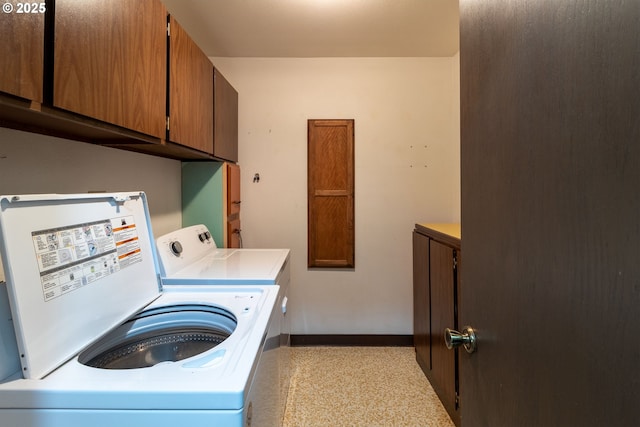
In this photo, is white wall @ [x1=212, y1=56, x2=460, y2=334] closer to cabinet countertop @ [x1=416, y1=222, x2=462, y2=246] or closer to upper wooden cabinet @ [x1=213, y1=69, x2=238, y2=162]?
upper wooden cabinet @ [x1=213, y1=69, x2=238, y2=162]

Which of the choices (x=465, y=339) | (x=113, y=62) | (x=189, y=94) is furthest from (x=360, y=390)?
(x=113, y=62)

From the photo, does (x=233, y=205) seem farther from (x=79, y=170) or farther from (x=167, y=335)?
(x=167, y=335)

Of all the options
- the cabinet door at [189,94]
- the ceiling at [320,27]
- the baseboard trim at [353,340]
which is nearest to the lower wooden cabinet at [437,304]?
the baseboard trim at [353,340]

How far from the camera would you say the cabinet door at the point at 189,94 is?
1.43m

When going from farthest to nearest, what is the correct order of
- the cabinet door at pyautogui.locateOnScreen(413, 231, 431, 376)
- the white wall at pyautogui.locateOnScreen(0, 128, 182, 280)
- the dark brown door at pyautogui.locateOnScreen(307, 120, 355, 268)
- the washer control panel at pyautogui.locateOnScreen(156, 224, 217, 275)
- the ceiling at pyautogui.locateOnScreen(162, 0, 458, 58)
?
the dark brown door at pyautogui.locateOnScreen(307, 120, 355, 268)
the cabinet door at pyautogui.locateOnScreen(413, 231, 431, 376)
the ceiling at pyautogui.locateOnScreen(162, 0, 458, 58)
the washer control panel at pyautogui.locateOnScreen(156, 224, 217, 275)
the white wall at pyautogui.locateOnScreen(0, 128, 182, 280)

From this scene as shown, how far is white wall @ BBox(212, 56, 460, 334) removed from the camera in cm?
269

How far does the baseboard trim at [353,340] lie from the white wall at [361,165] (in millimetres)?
52

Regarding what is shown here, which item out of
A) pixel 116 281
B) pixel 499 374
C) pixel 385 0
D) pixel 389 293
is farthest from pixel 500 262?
pixel 389 293

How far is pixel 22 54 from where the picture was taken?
715 mm

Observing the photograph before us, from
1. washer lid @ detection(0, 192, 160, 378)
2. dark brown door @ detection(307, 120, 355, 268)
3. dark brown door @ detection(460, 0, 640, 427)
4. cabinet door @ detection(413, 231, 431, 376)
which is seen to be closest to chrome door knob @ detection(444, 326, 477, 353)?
dark brown door @ detection(460, 0, 640, 427)

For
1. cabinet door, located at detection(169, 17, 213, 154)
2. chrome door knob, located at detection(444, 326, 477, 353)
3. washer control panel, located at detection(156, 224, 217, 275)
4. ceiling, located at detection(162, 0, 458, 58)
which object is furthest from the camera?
ceiling, located at detection(162, 0, 458, 58)

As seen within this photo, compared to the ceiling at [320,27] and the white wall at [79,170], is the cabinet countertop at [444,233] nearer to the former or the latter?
the ceiling at [320,27]

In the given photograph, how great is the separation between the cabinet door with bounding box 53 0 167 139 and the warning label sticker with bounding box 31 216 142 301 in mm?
360

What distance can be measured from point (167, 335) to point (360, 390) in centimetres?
146
